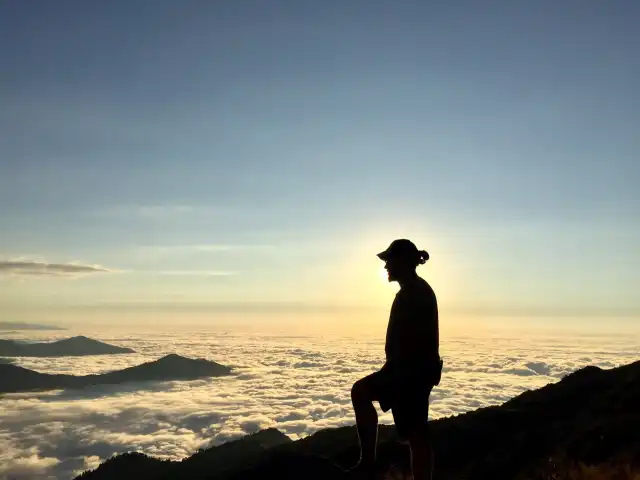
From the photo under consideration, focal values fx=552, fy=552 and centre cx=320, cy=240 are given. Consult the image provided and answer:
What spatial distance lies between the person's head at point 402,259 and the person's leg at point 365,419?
54.9 inches

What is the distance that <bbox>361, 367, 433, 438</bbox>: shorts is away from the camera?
698 cm

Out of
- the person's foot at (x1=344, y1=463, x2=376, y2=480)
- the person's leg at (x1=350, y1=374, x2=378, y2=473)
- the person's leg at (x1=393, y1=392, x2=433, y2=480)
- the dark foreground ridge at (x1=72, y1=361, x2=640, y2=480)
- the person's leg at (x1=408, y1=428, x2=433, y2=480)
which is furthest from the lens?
the dark foreground ridge at (x1=72, y1=361, x2=640, y2=480)

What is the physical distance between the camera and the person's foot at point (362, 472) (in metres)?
6.86

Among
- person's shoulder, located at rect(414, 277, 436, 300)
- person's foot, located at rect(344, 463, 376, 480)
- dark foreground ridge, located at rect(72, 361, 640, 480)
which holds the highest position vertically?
person's shoulder, located at rect(414, 277, 436, 300)

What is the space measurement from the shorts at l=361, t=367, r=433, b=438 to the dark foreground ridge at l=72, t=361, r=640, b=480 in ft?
3.48

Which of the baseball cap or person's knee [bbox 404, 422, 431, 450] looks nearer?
person's knee [bbox 404, 422, 431, 450]

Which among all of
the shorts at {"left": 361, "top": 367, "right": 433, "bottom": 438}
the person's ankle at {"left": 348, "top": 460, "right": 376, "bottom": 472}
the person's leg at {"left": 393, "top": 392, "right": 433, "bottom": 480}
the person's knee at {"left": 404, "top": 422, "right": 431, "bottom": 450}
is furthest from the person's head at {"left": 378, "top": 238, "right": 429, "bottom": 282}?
the person's ankle at {"left": 348, "top": 460, "right": 376, "bottom": 472}

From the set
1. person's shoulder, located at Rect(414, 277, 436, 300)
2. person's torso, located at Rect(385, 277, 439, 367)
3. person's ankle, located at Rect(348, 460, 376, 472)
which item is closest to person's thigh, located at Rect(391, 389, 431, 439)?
person's torso, located at Rect(385, 277, 439, 367)

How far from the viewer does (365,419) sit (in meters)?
6.97

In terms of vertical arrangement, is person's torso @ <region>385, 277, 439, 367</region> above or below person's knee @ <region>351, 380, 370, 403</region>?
above

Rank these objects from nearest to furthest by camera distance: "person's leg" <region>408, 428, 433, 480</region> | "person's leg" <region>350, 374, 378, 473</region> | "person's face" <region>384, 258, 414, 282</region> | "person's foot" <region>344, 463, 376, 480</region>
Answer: "person's foot" <region>344, 463, 376, 480</region> < "person's leg" <region>350, 374, 378, 473</region> < "person's leg" <region>408, 428, 433, 480</region> < "person's face" <region>384, 258, 414, 282</region>

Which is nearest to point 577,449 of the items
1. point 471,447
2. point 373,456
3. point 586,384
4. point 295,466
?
point 295,466

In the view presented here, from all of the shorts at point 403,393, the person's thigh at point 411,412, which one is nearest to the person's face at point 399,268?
the shorts at point 403,393

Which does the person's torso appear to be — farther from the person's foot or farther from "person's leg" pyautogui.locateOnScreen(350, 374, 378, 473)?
the person's foot
